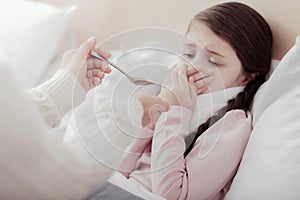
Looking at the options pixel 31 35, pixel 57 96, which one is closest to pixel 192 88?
pixel 57 96

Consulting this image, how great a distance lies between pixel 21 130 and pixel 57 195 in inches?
3.0

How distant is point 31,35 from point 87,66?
72 centimetres

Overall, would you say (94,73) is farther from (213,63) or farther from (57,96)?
(213,63)

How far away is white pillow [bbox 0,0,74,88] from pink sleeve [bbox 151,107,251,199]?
605 millimetres

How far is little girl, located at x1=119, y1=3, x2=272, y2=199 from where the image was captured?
1.16 m

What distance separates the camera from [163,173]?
1.16 metres

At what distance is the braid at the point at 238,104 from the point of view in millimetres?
1222

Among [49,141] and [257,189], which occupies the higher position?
[49,141]

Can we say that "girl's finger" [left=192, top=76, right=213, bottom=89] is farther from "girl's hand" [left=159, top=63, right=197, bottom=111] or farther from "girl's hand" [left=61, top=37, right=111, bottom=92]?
"girl's hand" [left=61, top=37, right=111, bottom=92]

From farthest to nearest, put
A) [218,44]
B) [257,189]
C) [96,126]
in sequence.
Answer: [218,44] → [257,189] → [96,126]

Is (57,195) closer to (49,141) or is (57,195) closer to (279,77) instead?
(49,141)

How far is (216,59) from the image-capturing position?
1283 mm

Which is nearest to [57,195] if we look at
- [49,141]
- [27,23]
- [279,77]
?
[49,141]

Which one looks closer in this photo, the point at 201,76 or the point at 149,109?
the point at 149,109
